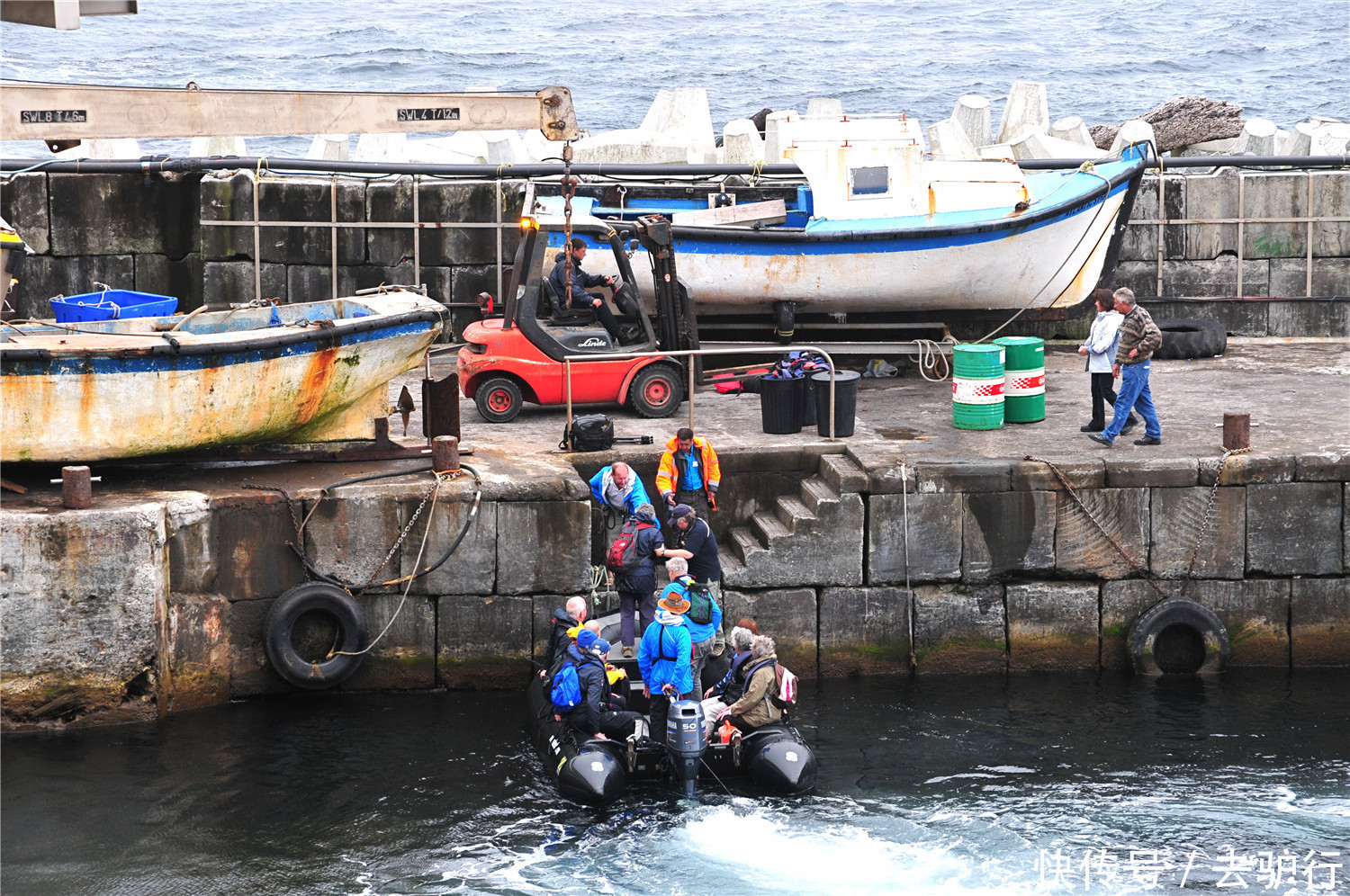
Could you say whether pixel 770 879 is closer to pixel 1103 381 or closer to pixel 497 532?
pixel 497 532

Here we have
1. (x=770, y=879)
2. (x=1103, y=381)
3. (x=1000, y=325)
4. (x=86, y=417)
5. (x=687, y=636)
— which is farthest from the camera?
(x=1000, y=325)

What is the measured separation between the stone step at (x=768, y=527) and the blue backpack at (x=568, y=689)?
247cm

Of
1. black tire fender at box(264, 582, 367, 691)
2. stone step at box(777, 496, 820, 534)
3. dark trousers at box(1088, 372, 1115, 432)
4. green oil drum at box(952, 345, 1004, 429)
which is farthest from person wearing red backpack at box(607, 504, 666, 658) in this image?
dark trousers at box(1088, 372, 1115, 432)

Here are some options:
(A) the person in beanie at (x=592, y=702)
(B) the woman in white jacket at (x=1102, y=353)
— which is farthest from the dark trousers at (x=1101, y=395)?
(A) the person in beanie at (x=592, y=702)

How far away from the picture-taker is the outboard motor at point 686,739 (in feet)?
29.3

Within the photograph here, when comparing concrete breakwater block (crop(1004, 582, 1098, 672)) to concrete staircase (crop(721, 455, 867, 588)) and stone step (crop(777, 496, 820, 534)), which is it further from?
stone step (crop(777, 496, 820, 534))

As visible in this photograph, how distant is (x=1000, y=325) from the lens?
15039mm

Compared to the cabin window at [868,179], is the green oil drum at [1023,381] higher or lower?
lower

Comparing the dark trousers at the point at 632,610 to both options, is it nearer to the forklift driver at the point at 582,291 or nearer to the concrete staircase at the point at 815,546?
the concrete staircase at the point at 815,546

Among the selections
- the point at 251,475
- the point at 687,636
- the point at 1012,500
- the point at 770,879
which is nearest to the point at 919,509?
the point at 1012,500

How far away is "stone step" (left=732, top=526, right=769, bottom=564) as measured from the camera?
11.2 m

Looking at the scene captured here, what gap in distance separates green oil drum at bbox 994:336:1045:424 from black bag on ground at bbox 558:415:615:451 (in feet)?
11.3

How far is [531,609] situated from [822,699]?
7.55 ft

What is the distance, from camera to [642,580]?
10.3 metres
